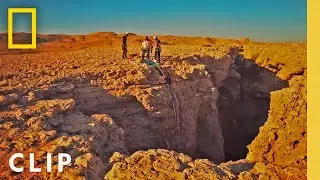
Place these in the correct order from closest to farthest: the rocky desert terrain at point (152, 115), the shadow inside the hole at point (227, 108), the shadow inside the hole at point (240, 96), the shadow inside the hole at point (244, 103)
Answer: the rocky desert terrain at point (152, 115)
the shadow inside the hole at point (227, 108)
the shadow inside the hole at point (240, 96)
the shadow inside the hole at point (244, 103)

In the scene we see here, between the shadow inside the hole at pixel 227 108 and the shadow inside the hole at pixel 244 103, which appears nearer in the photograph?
the shadow inside the hole at pixel 227 108

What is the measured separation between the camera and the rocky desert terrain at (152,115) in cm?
604

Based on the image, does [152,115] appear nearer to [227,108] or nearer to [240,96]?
[227,108]

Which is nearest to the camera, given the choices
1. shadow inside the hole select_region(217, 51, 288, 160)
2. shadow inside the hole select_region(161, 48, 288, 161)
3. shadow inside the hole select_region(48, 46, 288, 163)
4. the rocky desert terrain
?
the rocky desert terrain

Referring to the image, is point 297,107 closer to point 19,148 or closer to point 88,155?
point 88,155

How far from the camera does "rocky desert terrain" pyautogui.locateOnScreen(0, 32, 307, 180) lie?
6.04m

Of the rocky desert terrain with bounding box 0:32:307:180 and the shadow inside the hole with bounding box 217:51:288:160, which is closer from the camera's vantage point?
the rocky desert terrain with bounding box 0:32:307:180

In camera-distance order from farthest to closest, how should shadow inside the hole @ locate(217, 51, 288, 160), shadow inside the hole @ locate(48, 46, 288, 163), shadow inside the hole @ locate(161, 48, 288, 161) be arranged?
1. shadow inside the hole @ locate(217, 51, 288, 160)
2. shadow inside the hole @ locate(161, 48, 288, 161)
3. shadow inside the hole @ locate(48, 46, 288, 163)

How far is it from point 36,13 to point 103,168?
402cm

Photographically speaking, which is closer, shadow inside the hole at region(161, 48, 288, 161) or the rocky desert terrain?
the rocky desert terrain

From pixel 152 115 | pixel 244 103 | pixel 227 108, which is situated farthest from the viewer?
pixel 244 103

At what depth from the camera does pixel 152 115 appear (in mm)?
9312

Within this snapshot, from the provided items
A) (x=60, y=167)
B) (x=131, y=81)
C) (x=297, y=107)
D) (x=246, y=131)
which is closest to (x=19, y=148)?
(x=60, y=167)

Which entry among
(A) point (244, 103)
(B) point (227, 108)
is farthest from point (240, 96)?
(B) point (227, 108)
